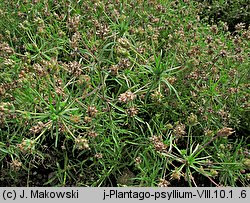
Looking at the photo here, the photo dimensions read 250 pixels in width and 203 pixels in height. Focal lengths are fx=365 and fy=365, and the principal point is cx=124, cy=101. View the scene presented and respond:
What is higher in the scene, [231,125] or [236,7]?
[236,7]

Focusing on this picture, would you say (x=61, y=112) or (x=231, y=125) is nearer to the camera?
(x=61, y=112)

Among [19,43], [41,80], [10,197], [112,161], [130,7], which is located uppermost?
[130,7]

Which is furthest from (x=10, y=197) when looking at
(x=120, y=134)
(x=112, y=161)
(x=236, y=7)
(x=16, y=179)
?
(x=236, y=7)

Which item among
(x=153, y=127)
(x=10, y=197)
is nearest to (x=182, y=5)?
(x=153, y=127)

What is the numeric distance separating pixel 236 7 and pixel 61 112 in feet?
8.60

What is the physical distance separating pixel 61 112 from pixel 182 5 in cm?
181

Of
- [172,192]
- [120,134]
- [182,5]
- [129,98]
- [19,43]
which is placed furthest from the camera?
[182,5]

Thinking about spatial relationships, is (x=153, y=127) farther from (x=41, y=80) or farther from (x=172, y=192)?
(x=41, y=80)

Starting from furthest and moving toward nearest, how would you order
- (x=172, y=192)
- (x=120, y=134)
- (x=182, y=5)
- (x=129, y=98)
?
(x=182, y=5)
(x=120, y=134)
(x=172, y=192)
(x=129, y=98)

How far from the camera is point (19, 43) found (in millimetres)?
2611

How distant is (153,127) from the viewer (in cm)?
219

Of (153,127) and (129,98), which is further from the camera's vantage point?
(153,127)

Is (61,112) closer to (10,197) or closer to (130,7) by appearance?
(10,197)

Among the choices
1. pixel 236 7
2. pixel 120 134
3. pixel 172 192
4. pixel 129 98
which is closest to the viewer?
pixel 129 98
